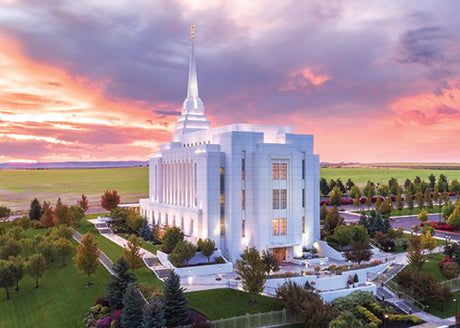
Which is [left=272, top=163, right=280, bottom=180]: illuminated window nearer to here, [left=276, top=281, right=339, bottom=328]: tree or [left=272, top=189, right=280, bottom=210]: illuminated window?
[left=272, top=189, right=280, bottom=210]: illuminated window

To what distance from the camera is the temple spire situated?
6506 cm

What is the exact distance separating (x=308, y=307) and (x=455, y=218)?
4884 centimetres

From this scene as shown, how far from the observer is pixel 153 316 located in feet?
91.2

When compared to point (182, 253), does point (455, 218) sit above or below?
above

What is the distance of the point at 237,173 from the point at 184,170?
11.5 meters

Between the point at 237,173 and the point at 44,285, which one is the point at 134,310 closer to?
the point at 44,285

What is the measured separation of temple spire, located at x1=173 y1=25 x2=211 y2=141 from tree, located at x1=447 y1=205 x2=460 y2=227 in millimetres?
45952

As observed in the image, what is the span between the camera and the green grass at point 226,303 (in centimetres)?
3347

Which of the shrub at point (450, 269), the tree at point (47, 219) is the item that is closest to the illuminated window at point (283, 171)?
the shrub at point (450, 269)

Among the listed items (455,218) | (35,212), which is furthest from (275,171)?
(35,212)

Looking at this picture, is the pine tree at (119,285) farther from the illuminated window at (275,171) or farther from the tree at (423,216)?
the tree at (423,216)

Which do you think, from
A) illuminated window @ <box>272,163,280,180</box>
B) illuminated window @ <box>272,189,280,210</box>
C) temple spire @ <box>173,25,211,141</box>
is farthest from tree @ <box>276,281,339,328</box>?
temple spire @ <box>173,25,211,141</box>

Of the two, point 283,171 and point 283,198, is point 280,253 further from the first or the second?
point 283,171

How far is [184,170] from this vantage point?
5638 centimetres
